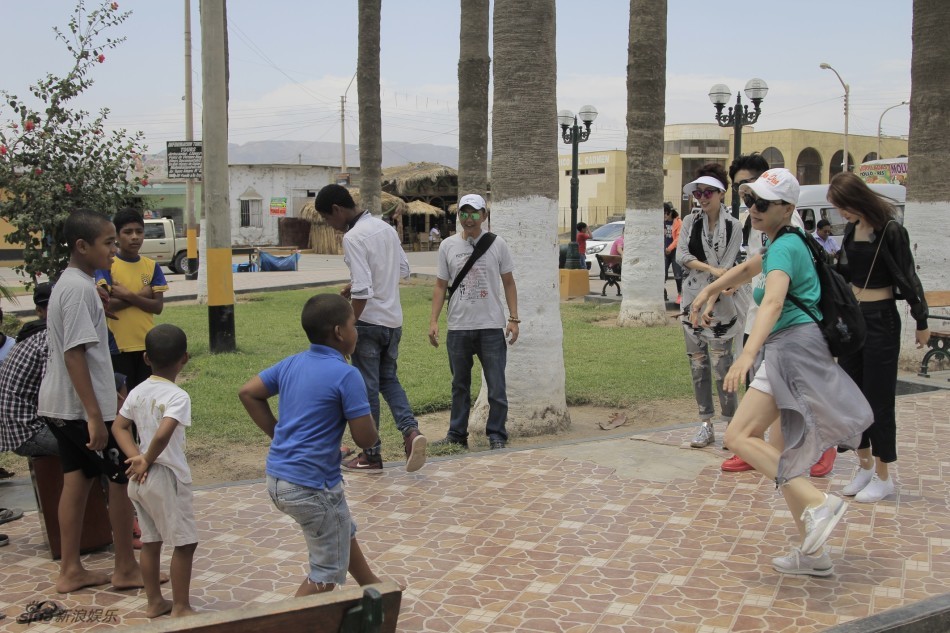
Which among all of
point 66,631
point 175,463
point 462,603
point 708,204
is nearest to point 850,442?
point 462,603

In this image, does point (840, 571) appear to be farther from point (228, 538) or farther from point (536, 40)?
point (536, 40)

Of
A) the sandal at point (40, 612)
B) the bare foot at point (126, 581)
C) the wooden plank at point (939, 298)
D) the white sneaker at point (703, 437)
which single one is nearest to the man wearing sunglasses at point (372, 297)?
the bare foot at point (126, 581)

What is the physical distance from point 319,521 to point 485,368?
3.51m

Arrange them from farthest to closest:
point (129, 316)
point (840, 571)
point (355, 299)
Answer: point (355, 299), point (129, 316), point (840, 571)

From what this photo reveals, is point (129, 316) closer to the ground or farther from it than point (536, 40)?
closer to the ground

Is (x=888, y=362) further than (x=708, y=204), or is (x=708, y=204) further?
(x=708, y=204)

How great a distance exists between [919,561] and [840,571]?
17.3 inches

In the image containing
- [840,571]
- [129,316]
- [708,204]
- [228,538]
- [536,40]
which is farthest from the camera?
[536,40]

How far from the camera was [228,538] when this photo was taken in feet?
16.4

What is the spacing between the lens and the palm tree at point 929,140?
31.2ft

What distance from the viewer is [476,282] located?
6.81 m

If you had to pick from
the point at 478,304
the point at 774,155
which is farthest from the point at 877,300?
the point at 774,155

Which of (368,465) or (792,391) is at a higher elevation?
(792,391)

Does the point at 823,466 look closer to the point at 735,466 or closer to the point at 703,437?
the point at 735,466
